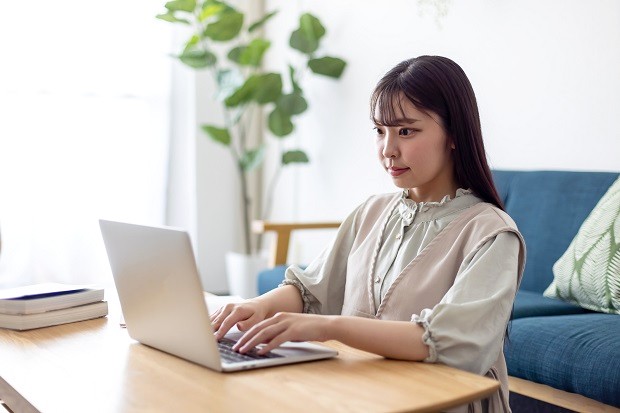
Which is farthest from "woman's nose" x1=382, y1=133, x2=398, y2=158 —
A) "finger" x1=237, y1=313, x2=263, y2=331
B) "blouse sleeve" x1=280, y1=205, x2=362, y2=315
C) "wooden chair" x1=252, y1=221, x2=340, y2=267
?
"wooden chair" x1=252, y1=221, x2=340, y2=267

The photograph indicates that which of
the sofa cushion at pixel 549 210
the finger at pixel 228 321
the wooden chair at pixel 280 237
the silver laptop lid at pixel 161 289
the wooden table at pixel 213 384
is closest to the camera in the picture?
the wooden table at pixel 213 384

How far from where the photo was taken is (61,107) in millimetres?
4062

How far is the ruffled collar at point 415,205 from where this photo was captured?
1.46m

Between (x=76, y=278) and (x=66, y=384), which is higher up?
(x=66, y=384)

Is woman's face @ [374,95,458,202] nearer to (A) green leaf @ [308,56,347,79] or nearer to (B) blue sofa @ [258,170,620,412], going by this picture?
(B) blue sofa @ [258,170,620,412]

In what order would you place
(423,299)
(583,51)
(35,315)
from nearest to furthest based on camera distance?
(423,299) → (35,315) → (583,51)

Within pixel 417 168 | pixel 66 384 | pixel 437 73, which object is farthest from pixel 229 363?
pixel 437 73

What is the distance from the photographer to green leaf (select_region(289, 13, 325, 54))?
3.96 metres

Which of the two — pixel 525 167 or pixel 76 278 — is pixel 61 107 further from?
pixel 525 167

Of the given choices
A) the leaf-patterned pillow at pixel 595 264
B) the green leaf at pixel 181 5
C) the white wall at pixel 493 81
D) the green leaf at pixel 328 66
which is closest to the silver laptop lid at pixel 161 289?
the leaf-patterned pillow at pixel 595 264

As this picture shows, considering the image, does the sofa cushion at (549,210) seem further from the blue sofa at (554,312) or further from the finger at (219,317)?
the finger at (219,317)

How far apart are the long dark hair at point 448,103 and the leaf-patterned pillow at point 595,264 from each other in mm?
934

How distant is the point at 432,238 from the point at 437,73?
0.28 m

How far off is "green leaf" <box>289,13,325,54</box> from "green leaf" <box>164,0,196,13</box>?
0.49 meters
